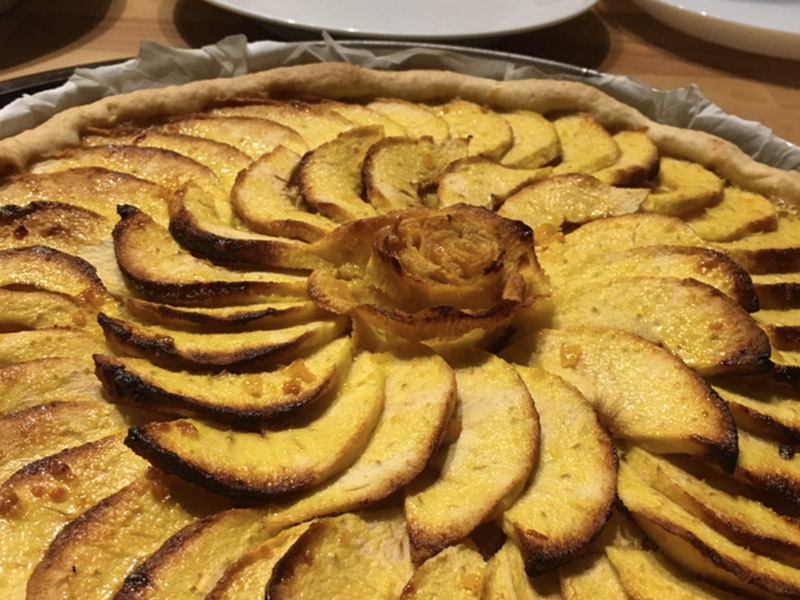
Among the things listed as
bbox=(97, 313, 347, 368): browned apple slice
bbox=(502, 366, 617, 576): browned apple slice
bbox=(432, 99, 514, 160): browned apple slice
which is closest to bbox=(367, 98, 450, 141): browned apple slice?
bbox=(432, 99, 514, 160): browned apple slice

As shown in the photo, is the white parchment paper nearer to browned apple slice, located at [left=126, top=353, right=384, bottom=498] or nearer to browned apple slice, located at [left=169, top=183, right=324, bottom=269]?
browned apple slice, located at [left=169, top=183, right=324, bottom=269]

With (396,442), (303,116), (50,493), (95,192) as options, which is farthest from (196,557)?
(303,116)

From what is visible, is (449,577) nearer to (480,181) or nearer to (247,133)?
(480,181)

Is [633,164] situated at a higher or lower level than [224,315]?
lower

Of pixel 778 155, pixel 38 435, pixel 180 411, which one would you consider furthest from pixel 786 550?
pixel 778 155

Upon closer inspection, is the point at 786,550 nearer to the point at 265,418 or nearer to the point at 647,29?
the point at 265,418

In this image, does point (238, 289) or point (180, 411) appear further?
point (238, 289)

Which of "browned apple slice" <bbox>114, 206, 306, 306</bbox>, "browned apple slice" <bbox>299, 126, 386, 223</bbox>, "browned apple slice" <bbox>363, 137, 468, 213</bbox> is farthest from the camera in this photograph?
"browned apple slice" <bbox>363, 137, 468, 213</bbox>
